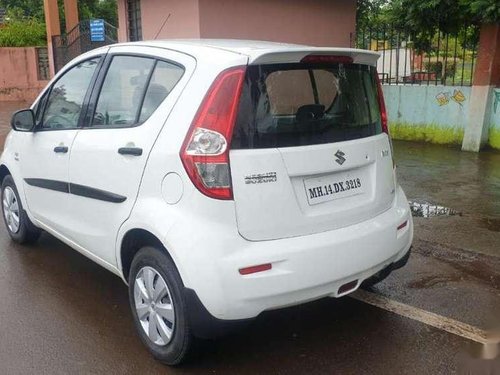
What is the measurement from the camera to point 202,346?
2986 millimetres

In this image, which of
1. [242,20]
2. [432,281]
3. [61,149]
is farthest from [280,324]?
[242,20]

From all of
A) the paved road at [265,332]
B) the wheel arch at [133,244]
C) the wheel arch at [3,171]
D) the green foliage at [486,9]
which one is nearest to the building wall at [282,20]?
the green foliage at [486,9]

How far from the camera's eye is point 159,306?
303 cm

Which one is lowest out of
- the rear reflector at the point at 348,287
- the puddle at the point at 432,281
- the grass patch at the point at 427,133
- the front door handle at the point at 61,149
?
the puddle at the point at 432,281

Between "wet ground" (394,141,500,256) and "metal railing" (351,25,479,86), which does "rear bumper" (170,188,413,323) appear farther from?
"metal railing" (351,25,479,86)

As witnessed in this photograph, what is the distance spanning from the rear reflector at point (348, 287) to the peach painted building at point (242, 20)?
903 centimetres

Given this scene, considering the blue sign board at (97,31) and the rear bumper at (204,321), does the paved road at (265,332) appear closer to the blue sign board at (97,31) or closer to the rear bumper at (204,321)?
the rear bumper at (204,321)

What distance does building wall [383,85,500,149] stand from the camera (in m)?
9.38

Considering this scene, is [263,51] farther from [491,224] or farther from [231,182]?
[491,224]

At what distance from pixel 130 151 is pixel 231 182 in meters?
0.74

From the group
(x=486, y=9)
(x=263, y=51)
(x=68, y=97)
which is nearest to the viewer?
(x=263, y=51)

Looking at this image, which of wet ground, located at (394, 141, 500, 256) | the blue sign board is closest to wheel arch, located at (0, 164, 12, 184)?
wet ground, located at (394, 141, 500, 256)

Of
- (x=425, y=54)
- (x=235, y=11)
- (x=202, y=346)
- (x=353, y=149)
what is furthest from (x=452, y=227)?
(x=235, y=11)

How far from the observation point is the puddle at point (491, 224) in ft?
17.8
